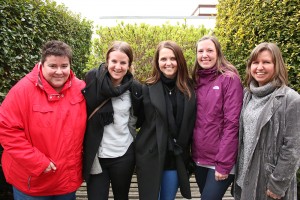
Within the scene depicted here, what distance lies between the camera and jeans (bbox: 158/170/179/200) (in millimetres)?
2914

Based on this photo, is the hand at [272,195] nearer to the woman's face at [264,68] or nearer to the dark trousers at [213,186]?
the dark trousers at [213,186]

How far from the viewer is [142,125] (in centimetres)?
302

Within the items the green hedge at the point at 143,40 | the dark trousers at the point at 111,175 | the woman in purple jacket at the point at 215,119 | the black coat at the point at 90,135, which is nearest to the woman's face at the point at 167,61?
the woman in purple jacket at the point at 215,119

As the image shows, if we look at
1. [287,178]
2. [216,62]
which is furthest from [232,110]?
[287,178]

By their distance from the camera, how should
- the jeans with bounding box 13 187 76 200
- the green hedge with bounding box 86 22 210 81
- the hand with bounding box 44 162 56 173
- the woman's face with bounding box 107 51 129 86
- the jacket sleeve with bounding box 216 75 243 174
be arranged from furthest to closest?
the green hedge with bounding box 86 22 210 81, the woman's face with bounding box 107 51 129 86, the jacket sleeve with bounding box 216 75 243 174, the jeans with bounding box 13 187 76 200, the hand with bounding box 44 162 56 173

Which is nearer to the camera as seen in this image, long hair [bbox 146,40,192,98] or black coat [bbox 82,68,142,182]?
black coat [bbox 82,68,142,182]

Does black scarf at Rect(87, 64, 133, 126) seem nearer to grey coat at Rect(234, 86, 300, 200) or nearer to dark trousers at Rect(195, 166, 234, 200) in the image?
dark trousers at Rect(195, 166, 234, 200)

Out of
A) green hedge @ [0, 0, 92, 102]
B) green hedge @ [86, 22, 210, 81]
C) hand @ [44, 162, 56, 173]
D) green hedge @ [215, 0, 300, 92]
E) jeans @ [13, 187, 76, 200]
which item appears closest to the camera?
hand @ [44, 162, 56, 173]

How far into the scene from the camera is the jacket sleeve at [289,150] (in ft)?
7.71

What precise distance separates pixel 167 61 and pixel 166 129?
0.67 m

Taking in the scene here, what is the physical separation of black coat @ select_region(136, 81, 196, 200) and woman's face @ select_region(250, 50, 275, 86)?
64 cm

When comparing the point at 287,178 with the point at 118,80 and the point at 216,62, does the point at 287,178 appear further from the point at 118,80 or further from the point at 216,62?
the point at 118,80

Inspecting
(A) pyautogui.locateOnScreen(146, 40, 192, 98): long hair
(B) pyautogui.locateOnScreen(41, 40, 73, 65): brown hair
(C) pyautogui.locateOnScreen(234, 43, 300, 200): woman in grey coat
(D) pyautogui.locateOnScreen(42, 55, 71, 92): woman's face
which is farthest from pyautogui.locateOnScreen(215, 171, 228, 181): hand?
(B) pyautogui.locateOnScreen(41, 40, 73, 65): brown hair

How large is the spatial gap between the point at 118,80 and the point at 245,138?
1344 millimetres
